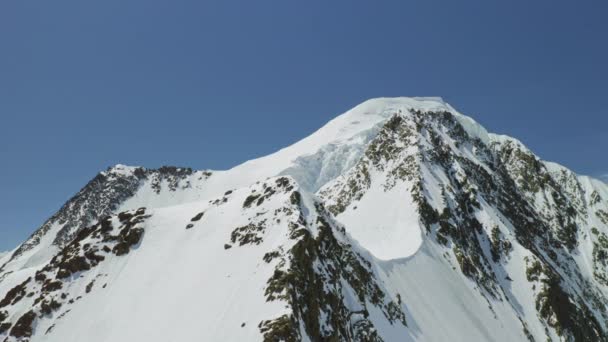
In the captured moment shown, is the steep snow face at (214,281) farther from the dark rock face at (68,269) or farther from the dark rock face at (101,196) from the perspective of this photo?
the dark rock face at (101,196)

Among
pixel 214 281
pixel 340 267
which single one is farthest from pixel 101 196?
pixel 340 267

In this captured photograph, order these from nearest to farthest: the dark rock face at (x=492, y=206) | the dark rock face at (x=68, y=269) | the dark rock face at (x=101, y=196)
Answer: the dark rock face at (x=68, y=269) < the dark rock face at (x=492, y=206) < the dark rock face at (x=101, y=196)

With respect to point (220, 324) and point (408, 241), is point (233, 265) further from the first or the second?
point (408, 241)

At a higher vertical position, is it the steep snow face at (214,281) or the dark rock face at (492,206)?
the dark rock face at (492,206)

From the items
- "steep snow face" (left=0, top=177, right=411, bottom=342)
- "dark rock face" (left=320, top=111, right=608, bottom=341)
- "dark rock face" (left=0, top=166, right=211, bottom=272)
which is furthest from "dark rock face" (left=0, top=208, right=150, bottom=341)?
"dark rock face" (left=0, top=166, right=211, bottom=272)

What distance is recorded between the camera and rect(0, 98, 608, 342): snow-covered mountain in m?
30.3

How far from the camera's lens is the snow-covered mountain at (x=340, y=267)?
1194 inches

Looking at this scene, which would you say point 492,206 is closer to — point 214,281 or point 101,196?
point 214,281

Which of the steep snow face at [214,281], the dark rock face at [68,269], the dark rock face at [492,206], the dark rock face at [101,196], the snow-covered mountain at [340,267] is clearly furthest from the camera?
the dark rock face at [101,196]

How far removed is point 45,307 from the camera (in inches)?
1465

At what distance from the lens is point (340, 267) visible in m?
36.4

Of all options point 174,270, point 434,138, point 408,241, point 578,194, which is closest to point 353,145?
point 434,138

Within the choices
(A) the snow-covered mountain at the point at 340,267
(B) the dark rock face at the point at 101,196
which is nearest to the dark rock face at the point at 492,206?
(A) the snow-covered mountain at the point at 340,267

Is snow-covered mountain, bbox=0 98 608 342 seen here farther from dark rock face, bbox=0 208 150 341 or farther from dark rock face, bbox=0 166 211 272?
dark rock face, bbox=0 166 211 272
